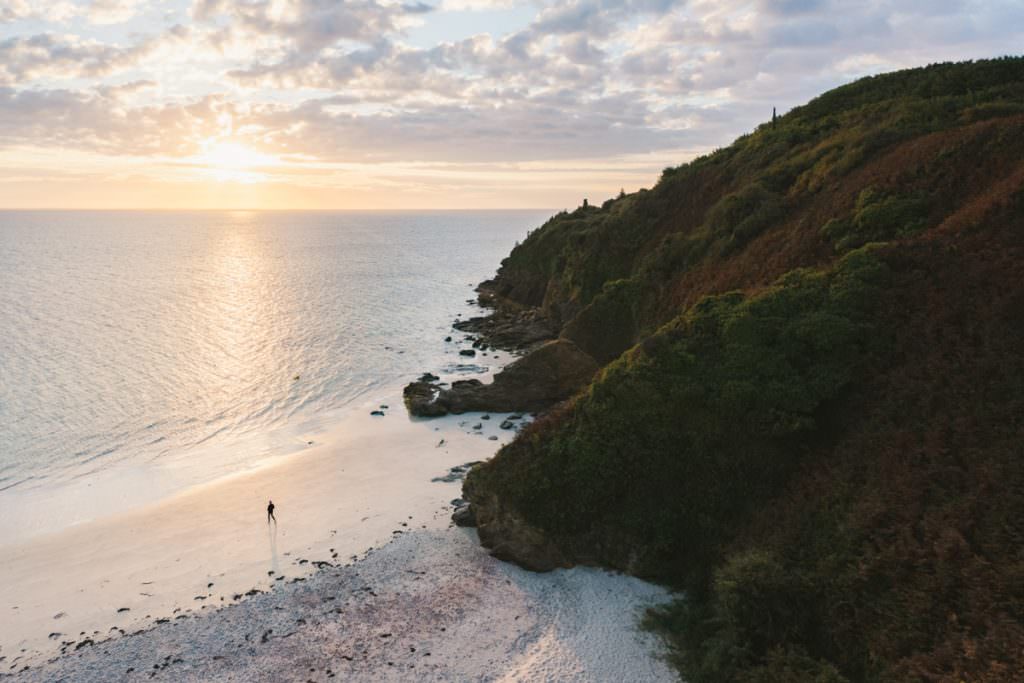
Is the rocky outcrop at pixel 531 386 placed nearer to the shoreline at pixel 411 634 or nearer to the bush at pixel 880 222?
the bush at pixel 880 222

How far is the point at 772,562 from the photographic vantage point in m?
19.6

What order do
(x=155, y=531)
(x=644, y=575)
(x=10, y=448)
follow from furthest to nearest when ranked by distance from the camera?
(x=10, y=448)
(x=155, y=531)
(x=644, y=575)

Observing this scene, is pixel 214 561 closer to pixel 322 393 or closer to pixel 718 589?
pixel 718 589

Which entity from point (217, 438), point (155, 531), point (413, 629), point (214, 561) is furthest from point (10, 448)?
point (413, 629)

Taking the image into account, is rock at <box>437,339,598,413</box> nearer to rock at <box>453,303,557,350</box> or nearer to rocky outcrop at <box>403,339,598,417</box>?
rocky outcrop at <box>403,339,598,417</box>

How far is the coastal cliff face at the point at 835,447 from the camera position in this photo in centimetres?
1761

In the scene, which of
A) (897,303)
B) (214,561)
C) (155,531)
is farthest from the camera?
(155,531)

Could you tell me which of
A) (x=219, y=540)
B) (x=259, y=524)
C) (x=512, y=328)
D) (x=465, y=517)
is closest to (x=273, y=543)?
(x=259, y=524)

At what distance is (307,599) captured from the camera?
24.7 m

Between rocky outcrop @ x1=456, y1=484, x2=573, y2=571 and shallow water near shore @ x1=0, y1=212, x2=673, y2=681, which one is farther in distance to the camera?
rocky outcrop @ x1=456, y1=484, x2=573, y2=571

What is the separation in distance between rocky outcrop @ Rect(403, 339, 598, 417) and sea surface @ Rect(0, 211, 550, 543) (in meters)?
10.7

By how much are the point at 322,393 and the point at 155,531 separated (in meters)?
23.9

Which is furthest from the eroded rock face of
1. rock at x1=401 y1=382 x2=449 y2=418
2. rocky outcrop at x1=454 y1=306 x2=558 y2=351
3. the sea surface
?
rocky outcrop at x1=454 y1=306 x2=558 y2=351

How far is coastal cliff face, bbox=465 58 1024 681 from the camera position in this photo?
1761 centimetres
